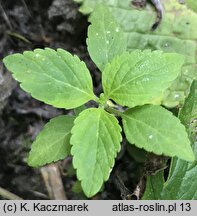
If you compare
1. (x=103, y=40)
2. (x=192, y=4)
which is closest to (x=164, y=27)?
(x=192, y=4)

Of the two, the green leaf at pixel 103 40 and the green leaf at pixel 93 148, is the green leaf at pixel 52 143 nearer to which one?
the green leaf at pixel 93 148

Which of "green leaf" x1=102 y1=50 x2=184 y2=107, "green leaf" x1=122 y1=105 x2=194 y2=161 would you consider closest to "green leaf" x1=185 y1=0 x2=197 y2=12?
"green leaf" x1=102 y1=50 x2=184 y2=107

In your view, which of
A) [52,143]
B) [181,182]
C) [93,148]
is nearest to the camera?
[93,148]

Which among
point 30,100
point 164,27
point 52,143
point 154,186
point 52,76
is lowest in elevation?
point 154,186

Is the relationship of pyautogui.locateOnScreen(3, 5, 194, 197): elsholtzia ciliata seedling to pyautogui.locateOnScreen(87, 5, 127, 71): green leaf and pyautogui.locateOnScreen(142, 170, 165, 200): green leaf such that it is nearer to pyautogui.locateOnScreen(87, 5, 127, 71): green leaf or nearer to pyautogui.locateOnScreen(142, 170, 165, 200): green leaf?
pyautogui.locateOnScreen(87, 5, 127, 71): green leaf

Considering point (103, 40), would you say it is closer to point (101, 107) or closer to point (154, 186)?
point (101, 107)

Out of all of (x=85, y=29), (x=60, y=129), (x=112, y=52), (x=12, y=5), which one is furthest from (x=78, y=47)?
(x=60, y=129)
